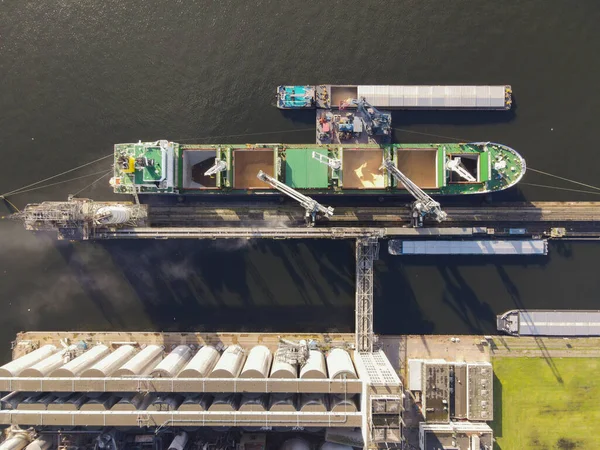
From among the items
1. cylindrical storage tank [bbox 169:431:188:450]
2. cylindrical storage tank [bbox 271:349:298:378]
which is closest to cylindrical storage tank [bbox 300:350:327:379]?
cylindrical storage tank [bbox 271:349:298:378]

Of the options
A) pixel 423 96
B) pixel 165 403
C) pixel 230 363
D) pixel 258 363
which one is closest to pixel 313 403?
pixel 258 363

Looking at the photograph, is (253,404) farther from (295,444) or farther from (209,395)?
(295,444)

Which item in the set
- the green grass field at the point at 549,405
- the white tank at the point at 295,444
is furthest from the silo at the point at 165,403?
the green grass field at the point at 549,405

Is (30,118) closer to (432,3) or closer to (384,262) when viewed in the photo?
(384,262)

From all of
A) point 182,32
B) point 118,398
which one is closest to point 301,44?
point 182,32

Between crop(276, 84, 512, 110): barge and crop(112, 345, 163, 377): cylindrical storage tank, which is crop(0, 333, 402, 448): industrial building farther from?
crop(276, 84, 512, 110): barge


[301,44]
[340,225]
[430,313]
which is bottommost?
[430,313]
